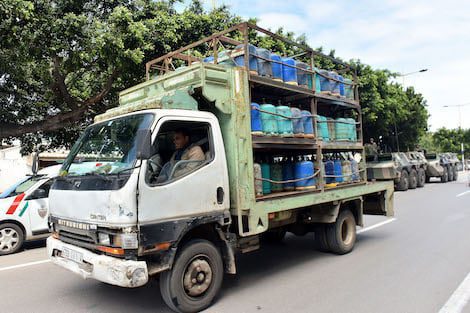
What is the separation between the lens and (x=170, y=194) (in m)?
3.51

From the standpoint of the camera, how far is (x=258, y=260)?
18.6 ft

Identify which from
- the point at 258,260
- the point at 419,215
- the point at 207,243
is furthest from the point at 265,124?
the point at 419,215

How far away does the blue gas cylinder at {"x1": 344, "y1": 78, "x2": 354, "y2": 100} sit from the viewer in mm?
6643

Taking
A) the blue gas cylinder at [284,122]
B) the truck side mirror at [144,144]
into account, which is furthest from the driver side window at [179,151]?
the blue gas cylinder at [284,122]

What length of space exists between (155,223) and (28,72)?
30.1ft

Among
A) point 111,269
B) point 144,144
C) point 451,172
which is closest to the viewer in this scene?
point 111,269

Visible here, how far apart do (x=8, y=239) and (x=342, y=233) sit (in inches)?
256

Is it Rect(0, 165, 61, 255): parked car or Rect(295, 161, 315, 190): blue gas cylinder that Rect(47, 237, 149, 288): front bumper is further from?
Rect(0, 165, 61, 255): parked car

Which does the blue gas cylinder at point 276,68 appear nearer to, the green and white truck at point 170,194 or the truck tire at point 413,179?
the green and white truck at point 170,194

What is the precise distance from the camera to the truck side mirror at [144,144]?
329cm

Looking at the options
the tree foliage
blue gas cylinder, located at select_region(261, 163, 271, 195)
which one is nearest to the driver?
blue gas cylinder, located at select_region(261, 163, 271, 195)

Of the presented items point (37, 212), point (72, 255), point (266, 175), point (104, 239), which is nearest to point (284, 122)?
point (266, 175)

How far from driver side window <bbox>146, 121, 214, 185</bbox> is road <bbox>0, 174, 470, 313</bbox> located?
59.6 inches

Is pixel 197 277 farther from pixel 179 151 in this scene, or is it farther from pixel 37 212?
pixel 37 212
